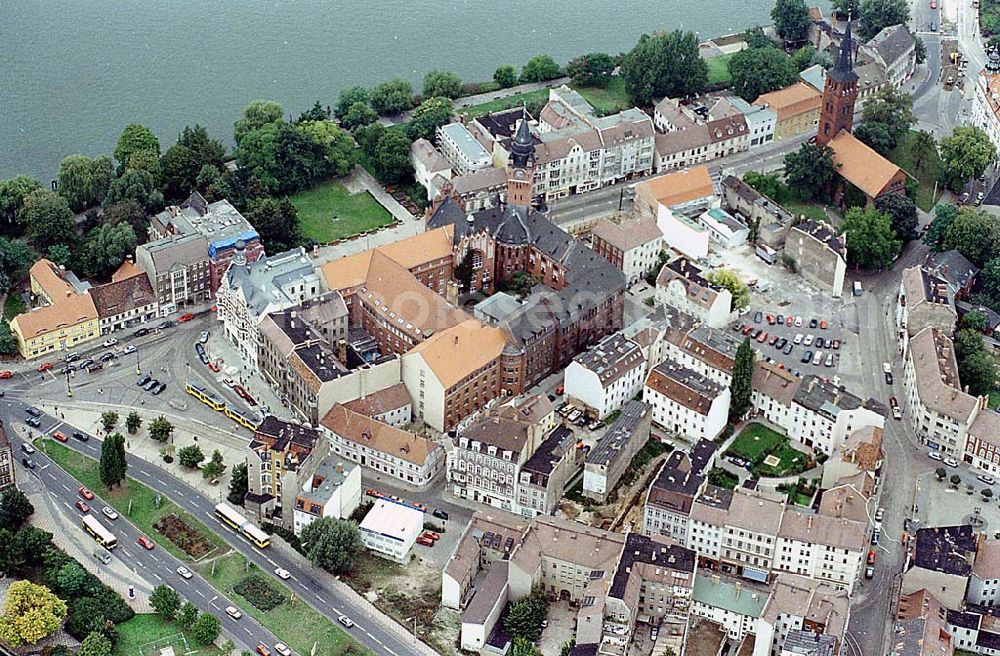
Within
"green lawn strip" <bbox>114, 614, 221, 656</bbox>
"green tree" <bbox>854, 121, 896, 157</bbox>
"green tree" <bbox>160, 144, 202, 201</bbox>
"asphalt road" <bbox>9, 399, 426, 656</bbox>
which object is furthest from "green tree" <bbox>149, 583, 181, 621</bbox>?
"green tree" <bbox>854, 121, 896, 157</bbox>

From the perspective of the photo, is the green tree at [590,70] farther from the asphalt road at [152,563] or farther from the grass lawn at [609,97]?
the asphalt road at [152,563]

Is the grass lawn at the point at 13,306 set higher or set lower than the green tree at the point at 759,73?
lower

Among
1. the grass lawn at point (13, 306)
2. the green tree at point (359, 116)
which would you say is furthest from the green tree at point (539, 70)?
→ the grass lawn at point (13, 306)

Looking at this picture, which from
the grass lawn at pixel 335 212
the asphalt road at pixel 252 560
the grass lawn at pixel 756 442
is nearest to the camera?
the asphalt road at pixel 252 560

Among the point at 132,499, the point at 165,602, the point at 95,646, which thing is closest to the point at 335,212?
the point at 132,499

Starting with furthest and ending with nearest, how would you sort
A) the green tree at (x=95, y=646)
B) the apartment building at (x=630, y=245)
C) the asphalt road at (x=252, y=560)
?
the apartment building at (x=630, y=245) < the asphalt road at (x=252, y=560) < the green tree at (x=95, y=646)

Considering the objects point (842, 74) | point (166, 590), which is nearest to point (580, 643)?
point (166, 590)
